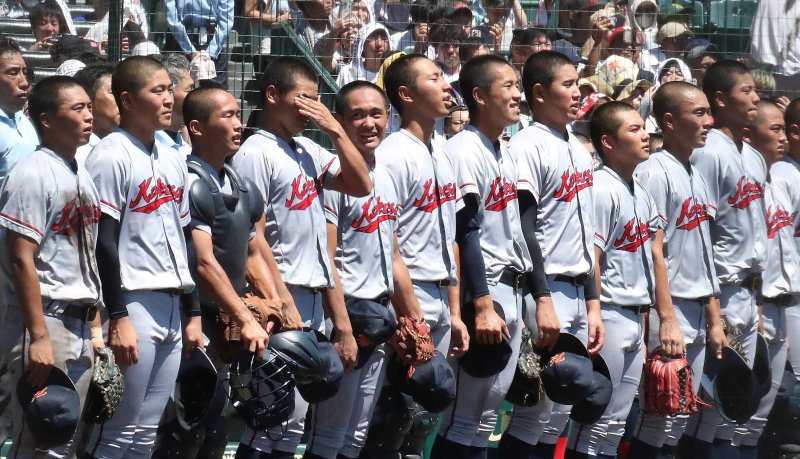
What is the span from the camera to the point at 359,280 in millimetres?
6324

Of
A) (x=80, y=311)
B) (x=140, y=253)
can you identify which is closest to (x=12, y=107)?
(x=140, y=253)

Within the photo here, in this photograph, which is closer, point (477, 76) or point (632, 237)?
point (477, 76)

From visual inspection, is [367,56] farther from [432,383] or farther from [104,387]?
[104,387]

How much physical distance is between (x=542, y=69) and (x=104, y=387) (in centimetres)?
306

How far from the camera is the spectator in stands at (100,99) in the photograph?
6309 millimetres

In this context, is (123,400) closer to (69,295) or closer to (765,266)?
(69,295)

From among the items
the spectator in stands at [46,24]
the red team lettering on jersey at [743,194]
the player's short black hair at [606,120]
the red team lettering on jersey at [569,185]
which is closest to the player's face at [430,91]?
the red team lettering on jersey at [569,185]

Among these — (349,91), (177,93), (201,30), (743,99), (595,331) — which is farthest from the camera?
(743,99)

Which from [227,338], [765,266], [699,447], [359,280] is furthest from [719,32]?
[227,338]

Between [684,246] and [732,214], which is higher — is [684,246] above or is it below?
below

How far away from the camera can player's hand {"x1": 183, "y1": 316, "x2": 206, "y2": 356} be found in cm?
583

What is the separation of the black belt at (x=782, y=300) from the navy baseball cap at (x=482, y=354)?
8.38ft

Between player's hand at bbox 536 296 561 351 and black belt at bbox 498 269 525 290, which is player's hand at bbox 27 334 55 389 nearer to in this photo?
black belt at bbox 498 269 525 290

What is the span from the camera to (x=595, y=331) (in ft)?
23.2
